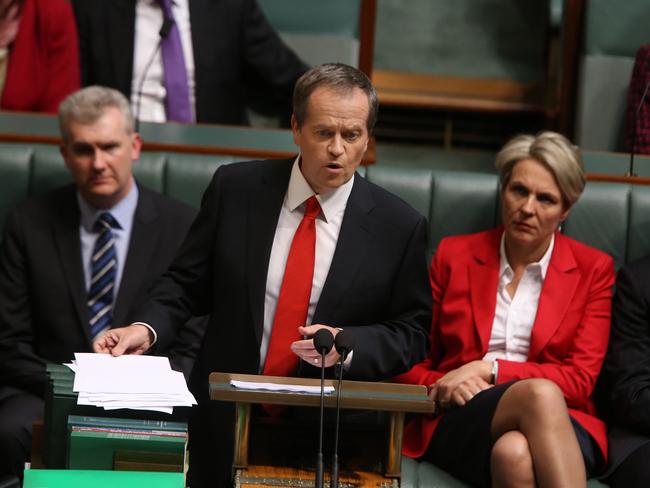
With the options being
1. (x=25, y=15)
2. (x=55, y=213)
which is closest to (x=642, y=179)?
(x=55, y=213)

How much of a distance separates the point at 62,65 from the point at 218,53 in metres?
0.43

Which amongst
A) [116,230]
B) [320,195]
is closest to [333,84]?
[320,195]

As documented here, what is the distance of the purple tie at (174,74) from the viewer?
324 centimetres

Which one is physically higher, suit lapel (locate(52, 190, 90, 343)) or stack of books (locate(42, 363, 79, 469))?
suit lapel (locate(52, 190, 90, 343))

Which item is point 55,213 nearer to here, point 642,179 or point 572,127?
point 642,179

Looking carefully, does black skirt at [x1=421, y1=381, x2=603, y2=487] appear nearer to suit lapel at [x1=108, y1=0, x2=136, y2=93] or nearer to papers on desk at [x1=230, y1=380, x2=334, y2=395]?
papers on desk at [x1=230, y1=380, x2=334, y2=395]

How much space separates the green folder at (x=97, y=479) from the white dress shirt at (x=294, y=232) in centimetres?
53

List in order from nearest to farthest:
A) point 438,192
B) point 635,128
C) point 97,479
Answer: point 97,479 → point 438,192 → point 635,128

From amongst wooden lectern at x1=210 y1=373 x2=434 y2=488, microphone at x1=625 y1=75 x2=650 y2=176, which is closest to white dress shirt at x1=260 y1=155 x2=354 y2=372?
wooden lectern at x1=210 y1=373 x2=434 y2=488

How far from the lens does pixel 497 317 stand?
2492 millimetres

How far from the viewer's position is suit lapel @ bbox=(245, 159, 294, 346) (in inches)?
79.8

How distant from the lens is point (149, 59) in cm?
326

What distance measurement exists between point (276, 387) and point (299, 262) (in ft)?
1.45

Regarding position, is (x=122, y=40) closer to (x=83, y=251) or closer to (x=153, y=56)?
(x=153, y=56)
